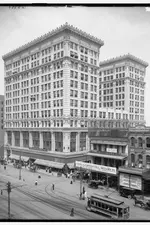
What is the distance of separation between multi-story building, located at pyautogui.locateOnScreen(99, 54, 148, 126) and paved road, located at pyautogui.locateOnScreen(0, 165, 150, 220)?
37.6 m

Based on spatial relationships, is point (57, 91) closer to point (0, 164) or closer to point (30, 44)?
point (30, 44)

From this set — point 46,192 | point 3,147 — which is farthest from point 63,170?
point 3,147

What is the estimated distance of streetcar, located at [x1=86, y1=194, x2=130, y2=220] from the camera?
24.7 metres

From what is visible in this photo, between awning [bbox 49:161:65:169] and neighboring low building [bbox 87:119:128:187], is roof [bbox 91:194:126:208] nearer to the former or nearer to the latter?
neighboring low building [bbox 87:119:128:187]

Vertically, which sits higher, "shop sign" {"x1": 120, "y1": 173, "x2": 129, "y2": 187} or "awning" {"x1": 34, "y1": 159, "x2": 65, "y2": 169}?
"shop sign" {"x1": 120, "y1": 173, "x2": 129, "y2": 187}

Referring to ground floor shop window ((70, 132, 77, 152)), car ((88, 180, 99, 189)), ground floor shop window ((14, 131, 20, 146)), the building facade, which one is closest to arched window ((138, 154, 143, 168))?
the building facade

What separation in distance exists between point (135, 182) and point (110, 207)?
26.9 ft

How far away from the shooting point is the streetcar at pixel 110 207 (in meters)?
24.7

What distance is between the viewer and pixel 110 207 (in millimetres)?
25328

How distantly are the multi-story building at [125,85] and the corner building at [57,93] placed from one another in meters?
15.4

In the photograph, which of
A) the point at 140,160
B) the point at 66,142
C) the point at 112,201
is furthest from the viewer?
the point at 66,142

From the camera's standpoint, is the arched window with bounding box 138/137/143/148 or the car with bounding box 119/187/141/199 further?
the arched window with bounding box 138/137/143/148

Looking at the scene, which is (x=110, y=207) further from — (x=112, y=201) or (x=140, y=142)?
(x=140, y=142)

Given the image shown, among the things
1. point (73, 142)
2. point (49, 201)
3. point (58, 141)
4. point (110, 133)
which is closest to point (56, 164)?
point (58, 141)
